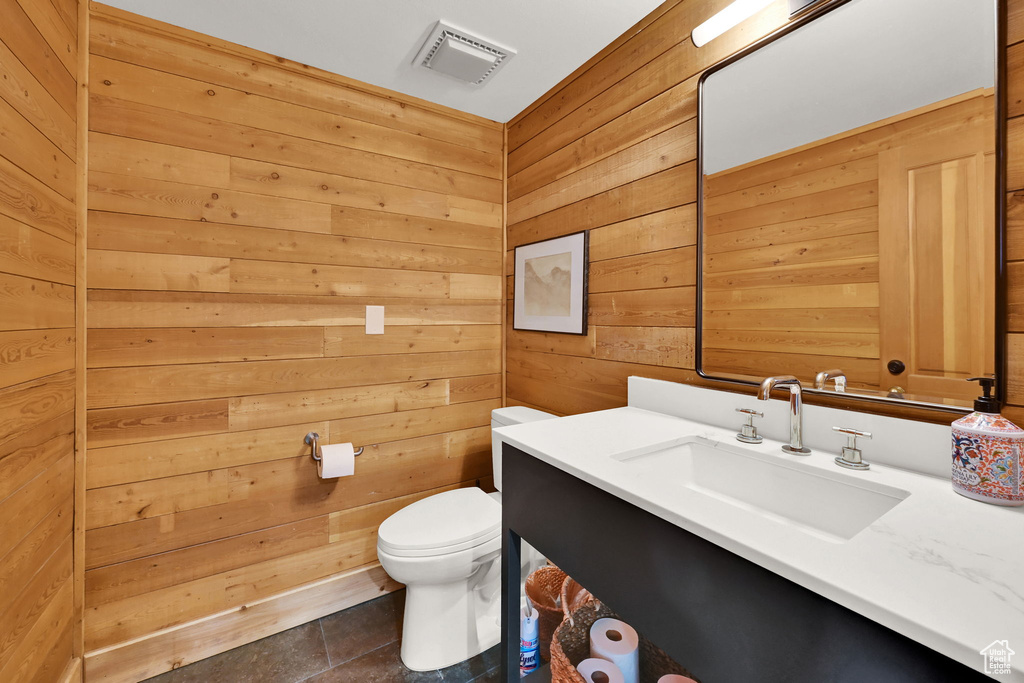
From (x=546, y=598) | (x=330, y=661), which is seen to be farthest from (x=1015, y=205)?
(x=330, y=661)

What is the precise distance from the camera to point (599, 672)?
3.62ft

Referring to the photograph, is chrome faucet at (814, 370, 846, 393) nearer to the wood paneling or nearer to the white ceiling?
the wood paneling

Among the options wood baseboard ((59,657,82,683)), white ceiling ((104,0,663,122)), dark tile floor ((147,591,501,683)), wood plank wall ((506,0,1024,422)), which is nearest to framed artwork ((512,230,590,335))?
wood plank wall ((506,0,1024,422))

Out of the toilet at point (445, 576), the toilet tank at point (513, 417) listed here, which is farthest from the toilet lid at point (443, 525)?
the toilet tank at point (513, 417)

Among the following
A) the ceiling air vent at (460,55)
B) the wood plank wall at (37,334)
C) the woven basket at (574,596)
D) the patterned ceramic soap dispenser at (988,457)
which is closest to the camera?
the patterned ceramic soap dispenser at (988,457)

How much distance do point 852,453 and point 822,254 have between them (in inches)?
18.4

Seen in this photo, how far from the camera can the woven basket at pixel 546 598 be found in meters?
1.42

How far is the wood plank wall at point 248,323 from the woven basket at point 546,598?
0.79 m

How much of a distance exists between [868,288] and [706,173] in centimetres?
57

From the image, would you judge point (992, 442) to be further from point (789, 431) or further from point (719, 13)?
→ point (719, 13)

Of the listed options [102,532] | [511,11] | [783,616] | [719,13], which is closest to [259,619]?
[102,532]

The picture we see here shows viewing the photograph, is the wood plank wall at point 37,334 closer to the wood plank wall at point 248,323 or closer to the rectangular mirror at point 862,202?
the wood plank wall at point 248,323

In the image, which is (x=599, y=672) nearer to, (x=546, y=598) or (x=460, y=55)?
(x=546, y=598)

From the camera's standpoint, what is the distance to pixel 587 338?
1.81 m
